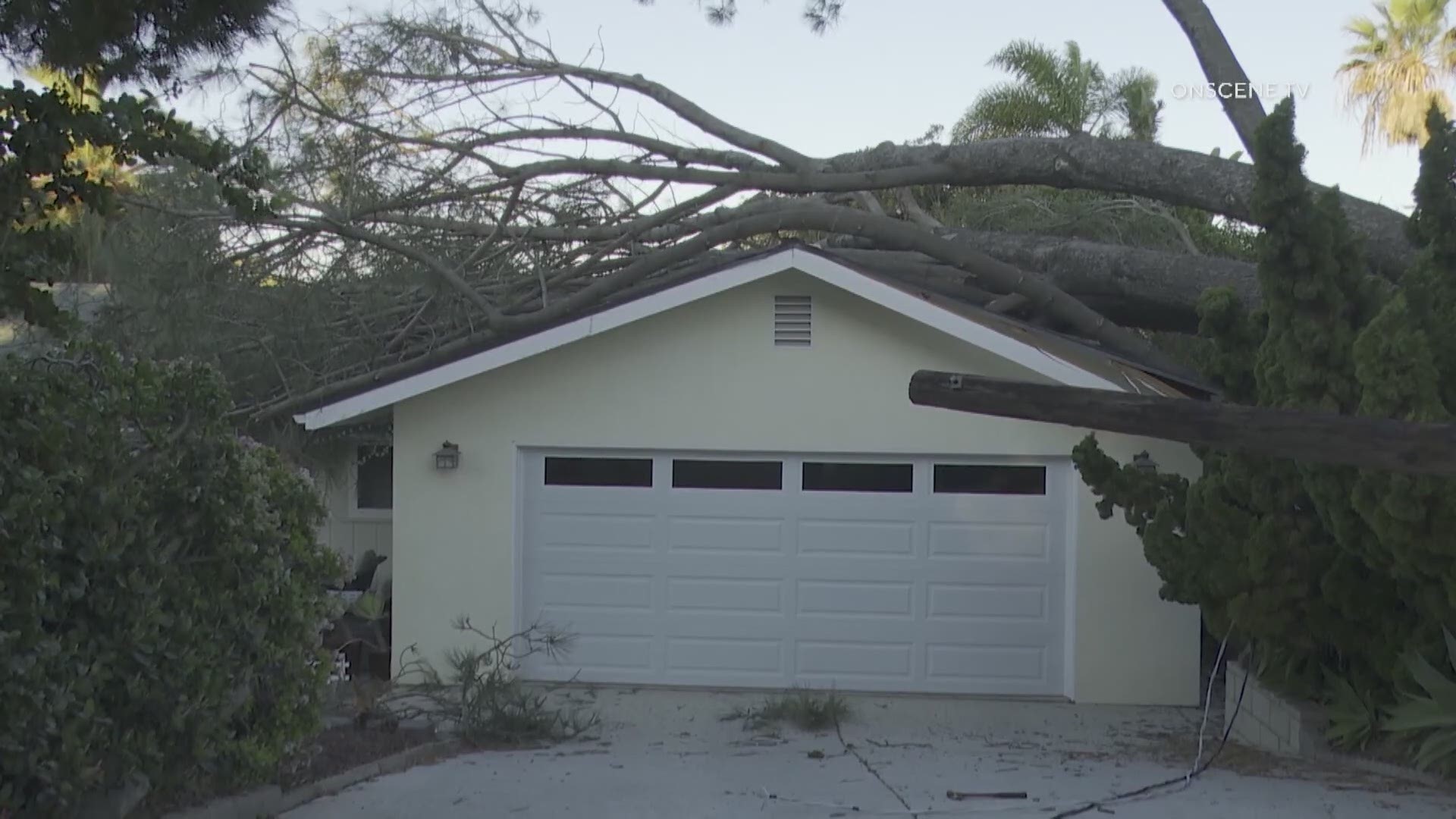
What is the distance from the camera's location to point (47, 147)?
567cm

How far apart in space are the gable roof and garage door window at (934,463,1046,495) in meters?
1.03

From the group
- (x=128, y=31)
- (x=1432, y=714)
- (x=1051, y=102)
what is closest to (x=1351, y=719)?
(x=1432, y=714)

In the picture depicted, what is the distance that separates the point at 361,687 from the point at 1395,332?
24.6ft

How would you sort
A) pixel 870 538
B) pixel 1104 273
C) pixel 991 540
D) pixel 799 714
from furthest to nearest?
pixel 1104 273, pixel 870 538, pixel 991 540, pixel 799 714

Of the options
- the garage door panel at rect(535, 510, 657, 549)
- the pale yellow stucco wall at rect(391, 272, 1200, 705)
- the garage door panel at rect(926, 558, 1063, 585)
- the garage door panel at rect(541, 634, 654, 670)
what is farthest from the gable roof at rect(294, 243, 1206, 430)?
the garage door panel at rect(541, 634, 654, 670)

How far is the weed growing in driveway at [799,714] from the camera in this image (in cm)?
1162

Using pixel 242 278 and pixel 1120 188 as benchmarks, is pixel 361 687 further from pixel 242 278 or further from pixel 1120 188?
pixel 1120 188

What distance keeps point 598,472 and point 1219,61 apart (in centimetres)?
754

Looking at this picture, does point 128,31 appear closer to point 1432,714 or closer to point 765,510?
point 765,510

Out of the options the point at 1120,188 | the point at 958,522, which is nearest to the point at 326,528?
the point at 958,522

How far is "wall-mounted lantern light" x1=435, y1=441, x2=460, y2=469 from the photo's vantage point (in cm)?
1330

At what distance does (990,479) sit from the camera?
13.1 m

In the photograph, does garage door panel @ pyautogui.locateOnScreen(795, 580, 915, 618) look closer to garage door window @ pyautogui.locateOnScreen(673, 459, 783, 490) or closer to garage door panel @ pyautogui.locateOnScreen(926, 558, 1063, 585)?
garage door panel @ pyautogui.locateOnScreen(926, 558, 1063, 585)

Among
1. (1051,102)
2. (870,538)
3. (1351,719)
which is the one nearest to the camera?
(1351,719)
